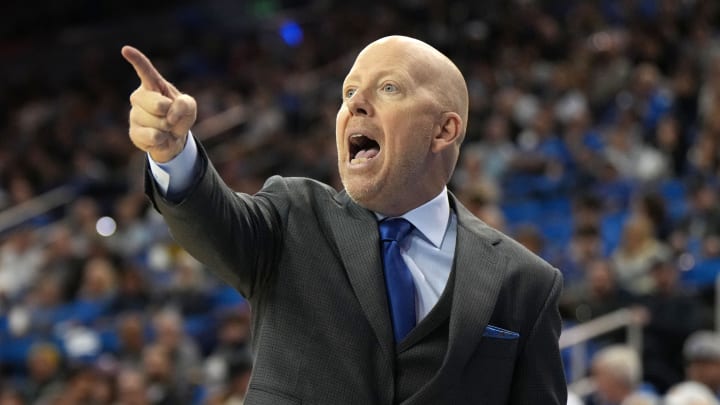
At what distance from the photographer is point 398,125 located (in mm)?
2139

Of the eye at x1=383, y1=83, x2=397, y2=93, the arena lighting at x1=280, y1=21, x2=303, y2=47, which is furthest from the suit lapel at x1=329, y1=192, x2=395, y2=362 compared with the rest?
the arena lighting at x1=280, y1=21, x2=303, y2=47

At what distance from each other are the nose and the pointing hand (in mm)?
360

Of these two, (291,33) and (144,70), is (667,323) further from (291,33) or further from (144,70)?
(291,33)

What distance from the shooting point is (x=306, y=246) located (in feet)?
7.07

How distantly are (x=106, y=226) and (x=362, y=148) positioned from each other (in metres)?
7.68

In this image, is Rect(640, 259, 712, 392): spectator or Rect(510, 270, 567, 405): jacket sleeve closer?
Rect(510, 270, 567, 405): jacket sleeve

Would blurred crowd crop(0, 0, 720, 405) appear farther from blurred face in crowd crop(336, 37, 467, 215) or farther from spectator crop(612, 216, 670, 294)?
blurred face in crowd crop(336, 37, 467, 215)

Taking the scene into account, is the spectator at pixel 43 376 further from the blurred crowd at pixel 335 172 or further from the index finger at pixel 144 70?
the index finger at pixel 144 70

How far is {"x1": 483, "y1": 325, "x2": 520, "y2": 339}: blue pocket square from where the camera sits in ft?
6.89

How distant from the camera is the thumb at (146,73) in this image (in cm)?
187

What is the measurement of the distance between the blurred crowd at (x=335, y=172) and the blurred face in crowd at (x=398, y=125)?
3065 millimetres

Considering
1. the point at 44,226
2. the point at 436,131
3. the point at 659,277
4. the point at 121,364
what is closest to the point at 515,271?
the point at 436,131

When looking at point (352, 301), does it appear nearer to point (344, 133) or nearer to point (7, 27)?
point (344, 133)

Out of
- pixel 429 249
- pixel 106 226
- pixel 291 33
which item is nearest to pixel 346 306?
pixel 429 249
